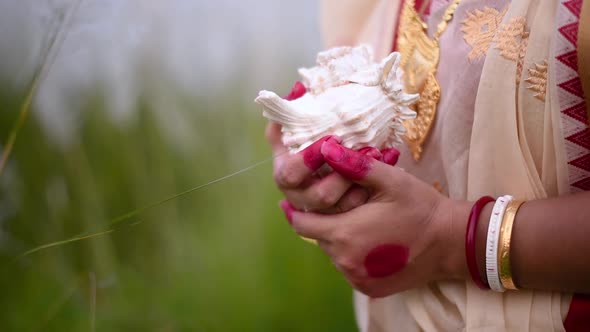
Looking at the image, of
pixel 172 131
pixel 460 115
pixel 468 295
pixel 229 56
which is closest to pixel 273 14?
pixel 229 56

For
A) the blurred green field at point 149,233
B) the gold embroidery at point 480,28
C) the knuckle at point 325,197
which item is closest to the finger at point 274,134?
the blurred green field at point 149,233

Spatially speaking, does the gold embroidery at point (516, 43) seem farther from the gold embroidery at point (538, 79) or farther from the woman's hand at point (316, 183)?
the woman's hand at point (316, 183)

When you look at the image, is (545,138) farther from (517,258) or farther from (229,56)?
(229,56)

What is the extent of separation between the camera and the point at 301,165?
54 centimetres

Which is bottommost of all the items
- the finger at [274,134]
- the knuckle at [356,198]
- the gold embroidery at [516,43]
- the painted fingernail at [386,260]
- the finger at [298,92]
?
the painted fingernail at [386,260]

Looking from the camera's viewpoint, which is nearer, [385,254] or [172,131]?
[385,254]

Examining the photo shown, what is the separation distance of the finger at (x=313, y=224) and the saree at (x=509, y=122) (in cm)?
13

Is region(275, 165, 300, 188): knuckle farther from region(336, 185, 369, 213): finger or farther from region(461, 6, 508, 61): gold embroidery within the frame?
region(461, 6, 508, 61): gold embroidery

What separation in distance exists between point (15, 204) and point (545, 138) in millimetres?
503

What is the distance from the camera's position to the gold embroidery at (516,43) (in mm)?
511

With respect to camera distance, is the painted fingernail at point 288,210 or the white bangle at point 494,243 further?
the painted fingernail at point 288,210

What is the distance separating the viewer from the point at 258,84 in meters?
0.77

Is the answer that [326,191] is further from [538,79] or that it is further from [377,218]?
[538,79]

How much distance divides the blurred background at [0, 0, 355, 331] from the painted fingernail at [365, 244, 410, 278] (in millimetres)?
184
